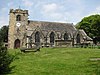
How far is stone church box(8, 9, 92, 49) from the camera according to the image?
218 ft

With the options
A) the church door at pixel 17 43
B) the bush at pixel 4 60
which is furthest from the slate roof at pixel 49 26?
the bush at pixel 4 60

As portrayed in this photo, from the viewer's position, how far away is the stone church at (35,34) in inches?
2618

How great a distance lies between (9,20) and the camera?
68.6 metres

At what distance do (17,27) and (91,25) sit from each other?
1377 inches

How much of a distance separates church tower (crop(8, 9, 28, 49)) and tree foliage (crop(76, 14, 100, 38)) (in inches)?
1251

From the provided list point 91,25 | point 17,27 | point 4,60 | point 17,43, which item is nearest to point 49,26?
point 17,27

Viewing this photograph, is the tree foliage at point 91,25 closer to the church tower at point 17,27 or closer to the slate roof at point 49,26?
the slate roof at point 49,26

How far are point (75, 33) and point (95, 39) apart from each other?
2026 cm

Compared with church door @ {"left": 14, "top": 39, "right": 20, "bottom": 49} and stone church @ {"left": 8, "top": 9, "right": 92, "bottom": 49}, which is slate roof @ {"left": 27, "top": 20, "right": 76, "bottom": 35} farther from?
church door @ {"left": 14, "top": 39, "right": 20, "bottom": 49}

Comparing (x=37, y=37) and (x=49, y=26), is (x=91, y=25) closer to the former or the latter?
(x=49, y=26)

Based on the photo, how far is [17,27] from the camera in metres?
68.2

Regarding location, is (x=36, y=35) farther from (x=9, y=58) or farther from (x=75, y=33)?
(x=9, y=58)

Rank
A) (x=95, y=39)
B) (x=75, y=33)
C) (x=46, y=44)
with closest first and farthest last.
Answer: (x=46, y=44)
(x=75, y=33)
(x=95, y=39)

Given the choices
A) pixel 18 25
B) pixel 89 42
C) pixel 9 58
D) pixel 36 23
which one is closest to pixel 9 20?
pixel 18 25
